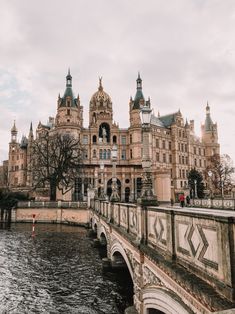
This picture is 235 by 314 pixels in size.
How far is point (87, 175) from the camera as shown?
5750cm

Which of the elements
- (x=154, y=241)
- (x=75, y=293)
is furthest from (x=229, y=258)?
(x=75, y=293)

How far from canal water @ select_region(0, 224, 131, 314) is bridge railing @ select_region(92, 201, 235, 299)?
619cm

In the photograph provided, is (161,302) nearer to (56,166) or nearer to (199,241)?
(199,241)

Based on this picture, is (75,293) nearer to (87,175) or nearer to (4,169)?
(87,175)

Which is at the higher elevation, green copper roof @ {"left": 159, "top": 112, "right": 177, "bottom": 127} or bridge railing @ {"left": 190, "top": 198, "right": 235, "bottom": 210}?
green copper roof @ {"left": 159, "top": 112, "right": 177, "bottom": 127}

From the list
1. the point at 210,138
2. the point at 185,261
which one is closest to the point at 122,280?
the point at 185,261

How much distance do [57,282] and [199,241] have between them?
474 inches

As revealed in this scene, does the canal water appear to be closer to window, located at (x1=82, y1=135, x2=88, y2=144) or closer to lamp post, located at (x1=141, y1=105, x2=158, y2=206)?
lamp post, located at (x1=141, y1=105, x2=158, y2=206)

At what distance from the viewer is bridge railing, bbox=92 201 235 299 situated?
3.69 meters

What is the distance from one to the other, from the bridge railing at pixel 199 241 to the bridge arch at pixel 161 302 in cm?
61

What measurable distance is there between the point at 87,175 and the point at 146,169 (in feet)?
161

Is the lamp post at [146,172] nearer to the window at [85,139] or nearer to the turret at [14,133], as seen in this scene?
the window at [85,139]

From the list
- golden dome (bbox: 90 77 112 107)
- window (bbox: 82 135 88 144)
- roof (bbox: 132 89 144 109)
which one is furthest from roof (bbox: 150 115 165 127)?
window (bbox: 82 135 88 144)

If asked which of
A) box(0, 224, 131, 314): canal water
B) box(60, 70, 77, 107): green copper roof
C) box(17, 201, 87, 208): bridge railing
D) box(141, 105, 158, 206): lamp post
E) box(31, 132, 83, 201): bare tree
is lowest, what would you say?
box(0, 224, 131, 314): canal water
